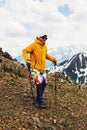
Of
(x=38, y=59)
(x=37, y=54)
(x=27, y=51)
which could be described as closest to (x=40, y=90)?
(x=38, y=59)

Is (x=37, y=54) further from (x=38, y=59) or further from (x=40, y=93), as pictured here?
(x=40, y=93)

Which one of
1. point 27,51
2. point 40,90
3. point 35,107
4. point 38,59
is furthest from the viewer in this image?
point 35,107

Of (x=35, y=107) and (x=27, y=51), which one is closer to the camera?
(x=27, y=51)

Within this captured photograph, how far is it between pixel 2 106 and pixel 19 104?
3.47ft

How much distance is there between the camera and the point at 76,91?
2445 cm

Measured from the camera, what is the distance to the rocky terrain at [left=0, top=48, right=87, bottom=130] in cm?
1630

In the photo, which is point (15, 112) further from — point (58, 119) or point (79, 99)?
point (79, 99)

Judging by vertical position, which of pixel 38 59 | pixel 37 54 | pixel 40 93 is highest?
pixel 37 54

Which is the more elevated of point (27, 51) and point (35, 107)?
point (27, 51)

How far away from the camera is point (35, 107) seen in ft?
59.3

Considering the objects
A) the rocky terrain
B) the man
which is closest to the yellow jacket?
the man

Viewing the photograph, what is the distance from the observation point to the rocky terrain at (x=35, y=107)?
53.5 feet

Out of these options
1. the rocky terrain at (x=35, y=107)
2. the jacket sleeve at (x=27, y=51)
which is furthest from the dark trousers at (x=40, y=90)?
the jacket sleeve at (x=27, y=51)

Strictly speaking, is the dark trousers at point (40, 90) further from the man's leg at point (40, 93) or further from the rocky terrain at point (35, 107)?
the rocky terrain at point (35, 107)
